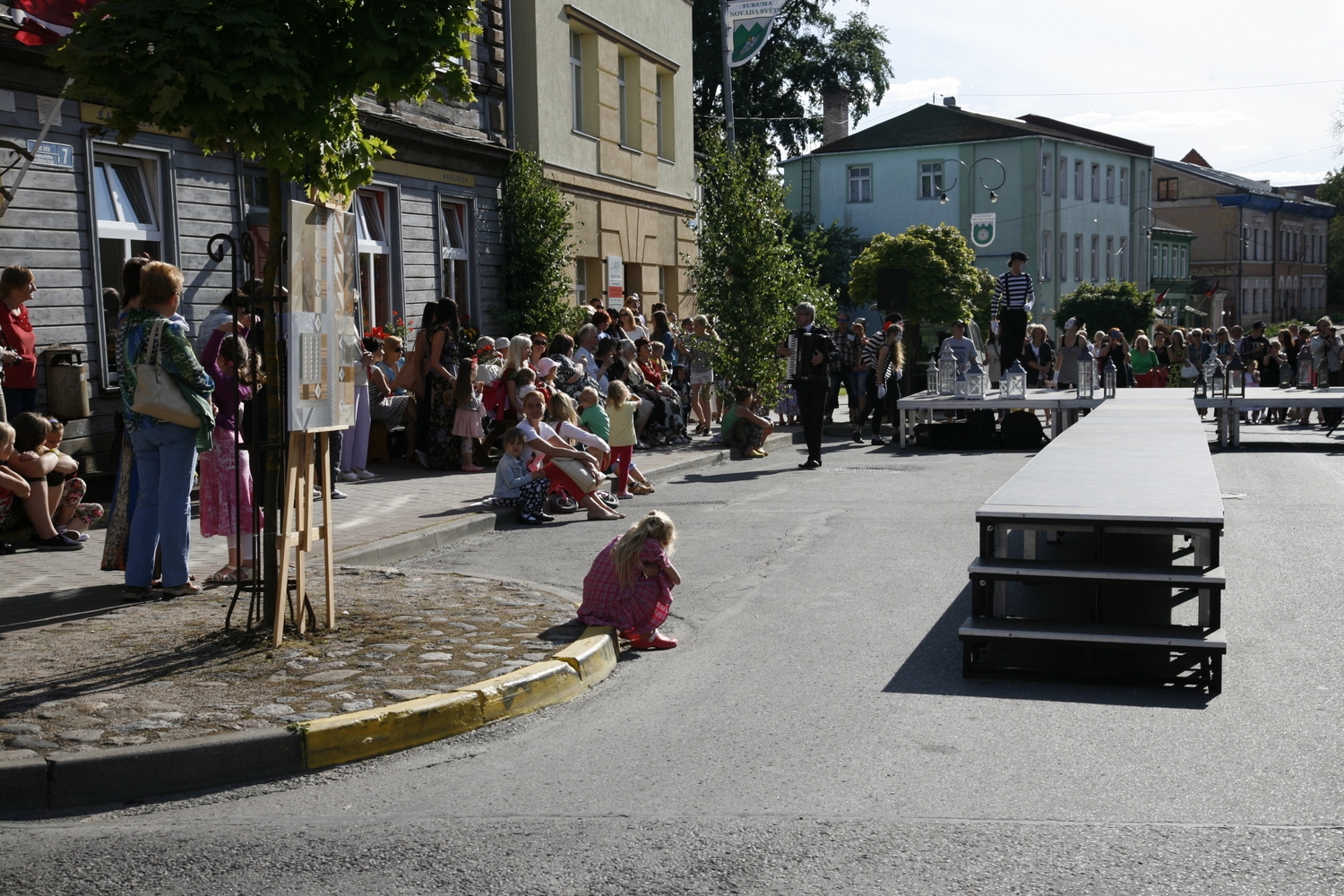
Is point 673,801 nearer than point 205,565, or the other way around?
point 673,801

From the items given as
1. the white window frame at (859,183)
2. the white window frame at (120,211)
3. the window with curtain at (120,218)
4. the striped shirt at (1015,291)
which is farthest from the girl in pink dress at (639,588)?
the white window frame at (859,183)

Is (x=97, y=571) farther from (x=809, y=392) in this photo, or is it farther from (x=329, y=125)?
(x=809, y=392)

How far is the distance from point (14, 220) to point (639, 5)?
1651 cm

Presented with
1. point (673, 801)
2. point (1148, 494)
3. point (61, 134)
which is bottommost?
point (673, 801)

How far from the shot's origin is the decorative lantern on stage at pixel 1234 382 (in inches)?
757

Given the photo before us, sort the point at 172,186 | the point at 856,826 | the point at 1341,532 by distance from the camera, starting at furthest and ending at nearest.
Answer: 1. the point at 172,186
2. the point at 1341,532
3. the point at 856,826

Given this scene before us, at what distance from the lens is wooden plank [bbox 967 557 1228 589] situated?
244 inches

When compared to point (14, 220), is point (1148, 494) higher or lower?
lower

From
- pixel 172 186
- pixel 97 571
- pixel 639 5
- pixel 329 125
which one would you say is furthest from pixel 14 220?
pixel 639 5

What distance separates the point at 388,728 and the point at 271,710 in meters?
0.51

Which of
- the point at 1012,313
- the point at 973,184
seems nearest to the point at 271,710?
the point at 1012,313

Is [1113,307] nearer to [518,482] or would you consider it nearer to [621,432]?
[621,432]

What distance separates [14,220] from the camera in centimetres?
1212

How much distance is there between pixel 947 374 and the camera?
813 inches
